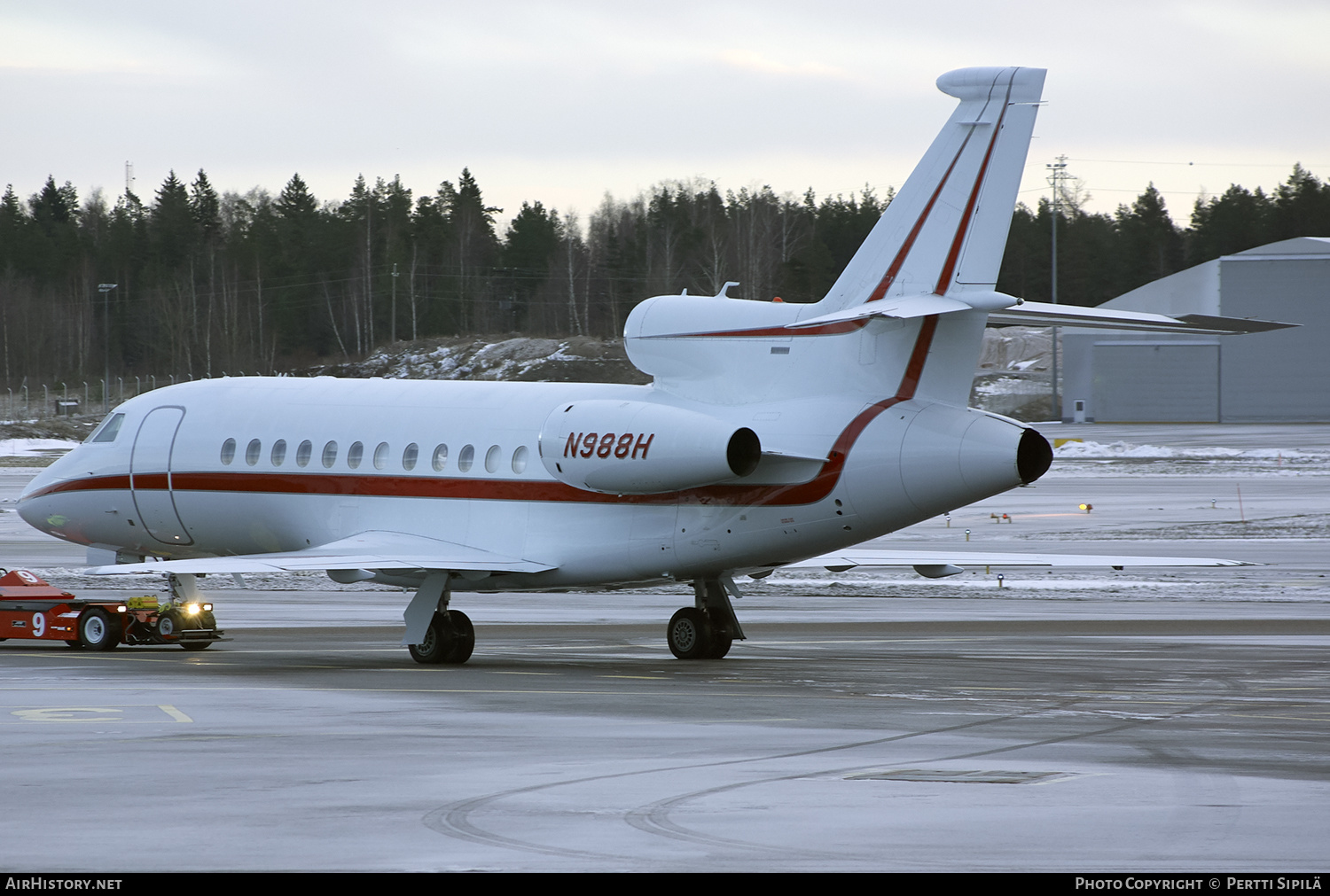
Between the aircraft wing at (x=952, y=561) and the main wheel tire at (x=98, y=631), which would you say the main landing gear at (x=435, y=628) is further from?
the main wheel tire at (x=98, y=631)

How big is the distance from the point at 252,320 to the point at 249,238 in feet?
64.5

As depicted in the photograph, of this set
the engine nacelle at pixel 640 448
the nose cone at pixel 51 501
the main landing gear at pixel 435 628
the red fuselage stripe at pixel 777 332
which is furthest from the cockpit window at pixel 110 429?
the red fuselage stripe at pixel 777 332

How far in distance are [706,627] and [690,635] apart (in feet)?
0.79

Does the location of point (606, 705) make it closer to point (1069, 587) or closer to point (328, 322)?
point (1069, 587)

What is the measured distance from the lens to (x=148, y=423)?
25062 millimetres

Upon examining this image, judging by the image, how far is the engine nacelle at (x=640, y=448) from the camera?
1870 cm

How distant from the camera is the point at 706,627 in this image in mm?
21312

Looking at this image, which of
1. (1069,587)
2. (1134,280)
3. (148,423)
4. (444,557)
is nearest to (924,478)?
(444,557)

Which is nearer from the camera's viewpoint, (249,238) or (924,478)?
(924,478)

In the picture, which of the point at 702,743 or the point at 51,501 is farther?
the point at 51,501

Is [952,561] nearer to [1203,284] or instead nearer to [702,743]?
[702,743]

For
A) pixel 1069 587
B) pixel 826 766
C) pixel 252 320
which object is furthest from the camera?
pixel 252 320

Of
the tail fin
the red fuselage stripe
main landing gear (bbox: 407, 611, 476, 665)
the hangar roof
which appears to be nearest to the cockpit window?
main landing gear (bbox: 407, 611, 476, 665)

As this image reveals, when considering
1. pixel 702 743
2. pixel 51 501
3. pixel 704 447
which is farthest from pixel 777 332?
pixel 51 501
